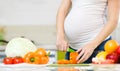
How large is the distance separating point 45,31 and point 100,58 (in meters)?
1.57

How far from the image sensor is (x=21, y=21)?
8.64ft

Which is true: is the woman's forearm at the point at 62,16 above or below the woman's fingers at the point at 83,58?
above

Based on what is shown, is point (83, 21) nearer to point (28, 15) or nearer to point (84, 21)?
point (84, 21)

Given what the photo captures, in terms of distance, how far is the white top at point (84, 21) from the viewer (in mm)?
1305

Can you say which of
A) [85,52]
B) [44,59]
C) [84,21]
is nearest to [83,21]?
[84,21]

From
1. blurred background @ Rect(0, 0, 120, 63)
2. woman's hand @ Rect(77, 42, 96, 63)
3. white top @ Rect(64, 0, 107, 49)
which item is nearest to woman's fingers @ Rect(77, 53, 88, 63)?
woman's hand @ Rect(77, 42, 96, 63)

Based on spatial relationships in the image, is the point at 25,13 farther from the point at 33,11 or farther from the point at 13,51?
the point at 13,51

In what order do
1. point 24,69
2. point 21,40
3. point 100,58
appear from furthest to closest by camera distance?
point 21,40, point 100,58, point 24,69

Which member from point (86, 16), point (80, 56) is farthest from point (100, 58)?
point (86, 16)

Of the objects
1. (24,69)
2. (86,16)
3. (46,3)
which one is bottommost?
(24,69)

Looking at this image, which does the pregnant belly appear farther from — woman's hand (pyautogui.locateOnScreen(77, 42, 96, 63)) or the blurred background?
the blurred background

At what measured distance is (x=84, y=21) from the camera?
1.33 metres

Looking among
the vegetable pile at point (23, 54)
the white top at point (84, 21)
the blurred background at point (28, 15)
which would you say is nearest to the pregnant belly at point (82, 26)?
the white top at point (84, 21)

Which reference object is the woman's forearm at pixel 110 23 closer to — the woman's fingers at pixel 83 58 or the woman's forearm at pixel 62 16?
the woman's fingers at pixel 83 58
